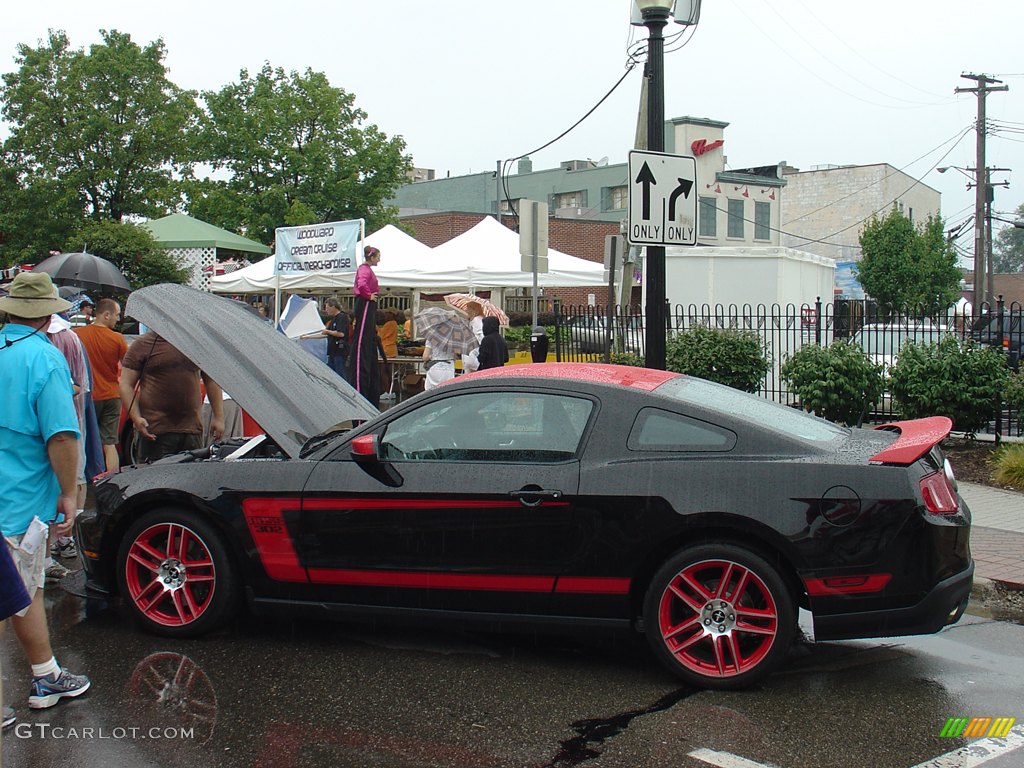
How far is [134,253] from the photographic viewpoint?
22953mm

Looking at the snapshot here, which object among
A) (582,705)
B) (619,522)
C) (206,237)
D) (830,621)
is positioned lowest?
(582,705)

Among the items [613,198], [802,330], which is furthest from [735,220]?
[802,330]

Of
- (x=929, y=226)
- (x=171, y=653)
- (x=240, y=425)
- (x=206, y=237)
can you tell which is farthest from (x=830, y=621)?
(x=929, y=226)

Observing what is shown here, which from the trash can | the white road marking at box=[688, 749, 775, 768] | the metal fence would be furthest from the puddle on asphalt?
the trash can

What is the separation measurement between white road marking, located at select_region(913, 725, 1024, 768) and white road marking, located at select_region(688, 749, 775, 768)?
629 mm

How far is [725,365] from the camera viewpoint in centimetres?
1160

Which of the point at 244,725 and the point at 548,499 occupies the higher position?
the point at 548,499

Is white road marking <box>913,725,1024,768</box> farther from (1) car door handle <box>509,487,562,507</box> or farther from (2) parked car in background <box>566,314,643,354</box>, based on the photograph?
(2) parked car in background <box>566,314,643,354</box>

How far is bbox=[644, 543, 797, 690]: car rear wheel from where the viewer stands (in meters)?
4.59

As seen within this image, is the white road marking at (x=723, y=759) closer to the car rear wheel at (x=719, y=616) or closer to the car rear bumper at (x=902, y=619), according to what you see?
the car rear wheel at (x=719, y=616)

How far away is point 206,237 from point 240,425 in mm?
14015

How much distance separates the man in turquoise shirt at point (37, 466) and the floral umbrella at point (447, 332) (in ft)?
26.3

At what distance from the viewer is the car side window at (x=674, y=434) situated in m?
4.78

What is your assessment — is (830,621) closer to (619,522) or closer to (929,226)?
(619,522)
